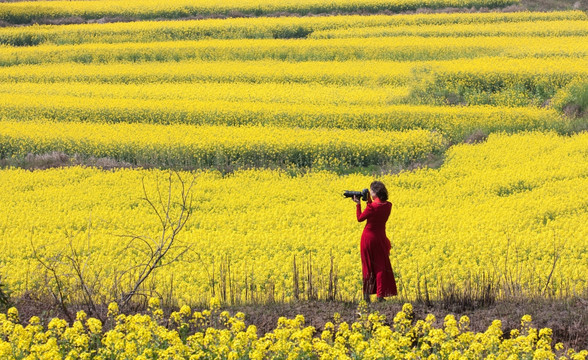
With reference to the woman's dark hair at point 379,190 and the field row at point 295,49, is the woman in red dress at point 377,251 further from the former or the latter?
the field row at point 295,49

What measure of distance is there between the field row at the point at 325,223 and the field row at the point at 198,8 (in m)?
25.7

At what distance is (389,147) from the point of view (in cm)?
1855

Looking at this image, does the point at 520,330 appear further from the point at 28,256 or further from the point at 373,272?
the point at 28,256

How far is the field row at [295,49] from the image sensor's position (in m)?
30.6

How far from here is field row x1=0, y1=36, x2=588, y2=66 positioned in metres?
30.6

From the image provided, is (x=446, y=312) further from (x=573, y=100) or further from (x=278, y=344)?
(x=573, y=100)

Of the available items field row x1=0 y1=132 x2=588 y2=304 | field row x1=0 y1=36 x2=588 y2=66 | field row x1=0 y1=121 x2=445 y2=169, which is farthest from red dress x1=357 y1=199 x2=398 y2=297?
field row x1=0 y1=36 x2=588 y2=66

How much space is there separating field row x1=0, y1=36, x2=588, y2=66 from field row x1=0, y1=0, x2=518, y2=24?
7733mm

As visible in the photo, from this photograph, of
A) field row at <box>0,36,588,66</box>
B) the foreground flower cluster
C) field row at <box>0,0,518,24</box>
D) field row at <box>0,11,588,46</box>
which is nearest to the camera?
the foreground flower cluster

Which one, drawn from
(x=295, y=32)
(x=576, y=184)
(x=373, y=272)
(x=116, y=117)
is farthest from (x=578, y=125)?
(x=295, y=32)

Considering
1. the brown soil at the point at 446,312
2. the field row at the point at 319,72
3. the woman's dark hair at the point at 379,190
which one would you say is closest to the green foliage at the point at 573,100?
the field row at the point at 319,72

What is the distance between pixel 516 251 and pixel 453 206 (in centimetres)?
338

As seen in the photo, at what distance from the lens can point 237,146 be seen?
1891 cm

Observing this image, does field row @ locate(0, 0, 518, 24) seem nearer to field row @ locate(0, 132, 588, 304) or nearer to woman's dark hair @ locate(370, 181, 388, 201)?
field row @ locate(0, 132, 588, 304)
